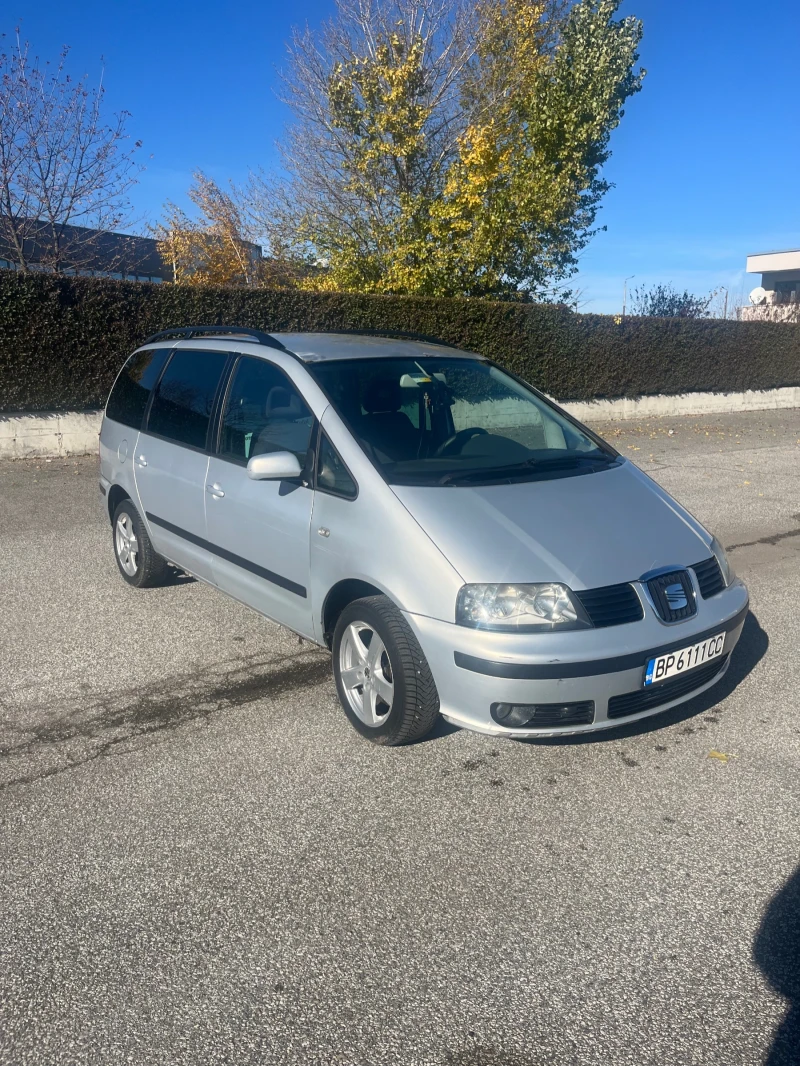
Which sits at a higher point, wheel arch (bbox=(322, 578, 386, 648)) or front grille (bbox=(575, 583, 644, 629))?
front grille (bbox=(575, 583, 644, 629))

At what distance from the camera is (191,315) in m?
12.6

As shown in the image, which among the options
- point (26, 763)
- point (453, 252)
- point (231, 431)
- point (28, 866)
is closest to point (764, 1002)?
point (28, 866)

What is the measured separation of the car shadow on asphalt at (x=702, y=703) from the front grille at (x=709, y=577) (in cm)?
51

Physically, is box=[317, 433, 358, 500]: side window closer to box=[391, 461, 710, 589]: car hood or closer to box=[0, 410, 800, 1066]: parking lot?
box=[391, 461, 710, 589]: car hood

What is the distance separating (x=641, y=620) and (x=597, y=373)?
1541cm

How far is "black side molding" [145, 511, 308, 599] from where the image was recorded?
4246 mm

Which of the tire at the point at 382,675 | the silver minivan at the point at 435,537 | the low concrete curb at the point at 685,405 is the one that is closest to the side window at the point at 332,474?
the silver minivan at the point at 435,537

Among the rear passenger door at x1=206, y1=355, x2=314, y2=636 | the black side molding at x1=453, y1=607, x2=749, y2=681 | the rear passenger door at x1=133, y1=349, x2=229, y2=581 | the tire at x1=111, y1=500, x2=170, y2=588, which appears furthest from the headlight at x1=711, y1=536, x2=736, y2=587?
the tire at x1=111, y1=500, x2=170, y2=588

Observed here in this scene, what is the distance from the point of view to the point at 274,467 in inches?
158

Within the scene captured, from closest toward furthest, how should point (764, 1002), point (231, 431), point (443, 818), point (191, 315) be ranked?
1. point (764, 1002)
2. point (443, 818)
3. point (231, 431)
4. point (191, 315)

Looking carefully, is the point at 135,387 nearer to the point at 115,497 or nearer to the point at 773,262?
the point at 115,497

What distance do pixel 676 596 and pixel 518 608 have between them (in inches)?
29.6

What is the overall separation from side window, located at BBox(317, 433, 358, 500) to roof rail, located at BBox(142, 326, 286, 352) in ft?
2.69

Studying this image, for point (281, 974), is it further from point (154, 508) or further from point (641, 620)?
point (154, 508)
